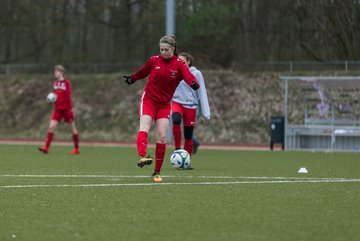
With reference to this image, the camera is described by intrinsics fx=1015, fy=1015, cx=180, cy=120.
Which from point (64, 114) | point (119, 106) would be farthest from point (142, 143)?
point (119, 106)

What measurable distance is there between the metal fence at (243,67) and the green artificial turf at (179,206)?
24.8 meters

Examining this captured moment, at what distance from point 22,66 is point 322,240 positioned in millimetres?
43793

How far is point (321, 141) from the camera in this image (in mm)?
28766

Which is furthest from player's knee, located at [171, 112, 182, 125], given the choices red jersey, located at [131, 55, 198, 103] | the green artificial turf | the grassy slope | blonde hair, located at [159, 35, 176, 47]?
the grassy slope

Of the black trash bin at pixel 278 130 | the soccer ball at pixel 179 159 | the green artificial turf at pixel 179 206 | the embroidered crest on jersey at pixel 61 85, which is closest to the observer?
the green artificial turf at pixel 179 206

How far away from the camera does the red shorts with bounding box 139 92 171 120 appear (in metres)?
13.7

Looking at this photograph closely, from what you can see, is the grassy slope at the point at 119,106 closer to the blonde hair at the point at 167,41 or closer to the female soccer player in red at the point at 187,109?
the female soccer player in red at the point at 187,109

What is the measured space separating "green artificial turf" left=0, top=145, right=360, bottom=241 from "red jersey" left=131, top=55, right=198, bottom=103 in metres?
1.18

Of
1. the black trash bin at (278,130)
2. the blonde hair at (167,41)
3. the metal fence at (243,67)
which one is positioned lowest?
the black trash bin at (278,130)

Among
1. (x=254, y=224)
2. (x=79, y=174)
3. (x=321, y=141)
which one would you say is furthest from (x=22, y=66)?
(x=254, y=224)

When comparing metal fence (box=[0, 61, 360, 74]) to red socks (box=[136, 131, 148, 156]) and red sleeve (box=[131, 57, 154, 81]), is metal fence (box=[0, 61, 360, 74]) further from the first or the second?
red socks (box=[136, 131, 148, 156])

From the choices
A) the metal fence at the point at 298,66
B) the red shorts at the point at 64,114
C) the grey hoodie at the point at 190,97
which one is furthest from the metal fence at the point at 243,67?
the grey hoodie at the point at 190,97

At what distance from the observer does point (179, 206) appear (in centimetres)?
991

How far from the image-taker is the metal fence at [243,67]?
4031 cm
